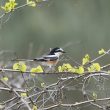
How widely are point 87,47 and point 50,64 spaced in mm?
7684

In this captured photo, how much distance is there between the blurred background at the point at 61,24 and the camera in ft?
46.0

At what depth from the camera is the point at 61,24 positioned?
1511cm

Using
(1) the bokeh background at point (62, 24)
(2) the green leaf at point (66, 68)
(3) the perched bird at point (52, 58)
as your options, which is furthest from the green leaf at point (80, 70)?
(1) the bokeh background at point (62, 24)

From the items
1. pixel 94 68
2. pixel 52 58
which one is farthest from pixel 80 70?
pixel 52 58

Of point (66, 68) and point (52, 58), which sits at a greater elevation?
point (52, 58)

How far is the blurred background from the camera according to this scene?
46.0 feet

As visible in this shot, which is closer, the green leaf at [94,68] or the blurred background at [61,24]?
the green leaf at [94,68]

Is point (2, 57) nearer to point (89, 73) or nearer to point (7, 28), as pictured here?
point (89, 73)

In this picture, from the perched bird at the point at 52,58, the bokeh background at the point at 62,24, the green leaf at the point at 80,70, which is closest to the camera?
the green leaf at the point at 80,70

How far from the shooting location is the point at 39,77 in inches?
191

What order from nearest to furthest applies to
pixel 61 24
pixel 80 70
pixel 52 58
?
pixel 80 70 → pixel 52 58 → pixel 61 24

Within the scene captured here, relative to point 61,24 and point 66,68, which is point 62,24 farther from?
point 66,68

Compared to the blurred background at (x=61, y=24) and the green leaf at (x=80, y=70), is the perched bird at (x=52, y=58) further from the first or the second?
the blurred background at (x=61, y=24)

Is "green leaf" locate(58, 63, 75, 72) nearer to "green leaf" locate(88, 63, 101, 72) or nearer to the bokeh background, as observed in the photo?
"green leaf" locate(88, 63, 101, 72)
